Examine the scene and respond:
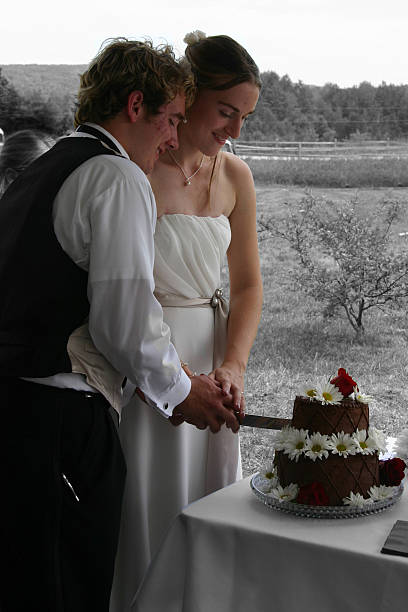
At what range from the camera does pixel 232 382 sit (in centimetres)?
173

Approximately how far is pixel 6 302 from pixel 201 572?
58 centimetres

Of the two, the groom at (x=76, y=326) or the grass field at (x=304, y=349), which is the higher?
the groom at (x=76, y=326)

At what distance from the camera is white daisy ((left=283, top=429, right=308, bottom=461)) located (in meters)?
1.39

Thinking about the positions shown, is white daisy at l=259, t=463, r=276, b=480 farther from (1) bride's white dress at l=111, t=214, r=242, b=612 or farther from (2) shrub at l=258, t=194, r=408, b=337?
(2) shrub at l=258, t=194, r=408, b=337

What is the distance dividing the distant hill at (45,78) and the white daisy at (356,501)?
135 inches

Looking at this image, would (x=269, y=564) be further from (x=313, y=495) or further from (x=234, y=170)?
(x=234, y=170)

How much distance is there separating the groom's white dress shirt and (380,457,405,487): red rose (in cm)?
47

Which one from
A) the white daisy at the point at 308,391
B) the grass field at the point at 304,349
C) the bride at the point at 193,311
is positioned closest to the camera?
the white daisy at the point at 308,391

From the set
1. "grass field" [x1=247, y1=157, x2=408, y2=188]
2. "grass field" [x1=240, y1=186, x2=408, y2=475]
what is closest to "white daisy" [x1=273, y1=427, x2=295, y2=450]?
"grass field" [x1=240, y1=186, x2=408, y2=475]

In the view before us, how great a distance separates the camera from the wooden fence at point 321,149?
4.22 meters

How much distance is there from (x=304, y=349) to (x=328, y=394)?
129 inches

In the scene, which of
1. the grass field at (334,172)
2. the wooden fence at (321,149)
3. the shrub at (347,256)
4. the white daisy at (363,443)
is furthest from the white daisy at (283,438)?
the shrub at (347,256)

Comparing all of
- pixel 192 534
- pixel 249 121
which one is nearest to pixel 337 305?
pixel 249 121

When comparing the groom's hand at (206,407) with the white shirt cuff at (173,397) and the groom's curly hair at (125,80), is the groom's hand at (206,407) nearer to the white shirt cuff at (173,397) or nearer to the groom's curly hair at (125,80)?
the white shirt cuff at (173,397)
